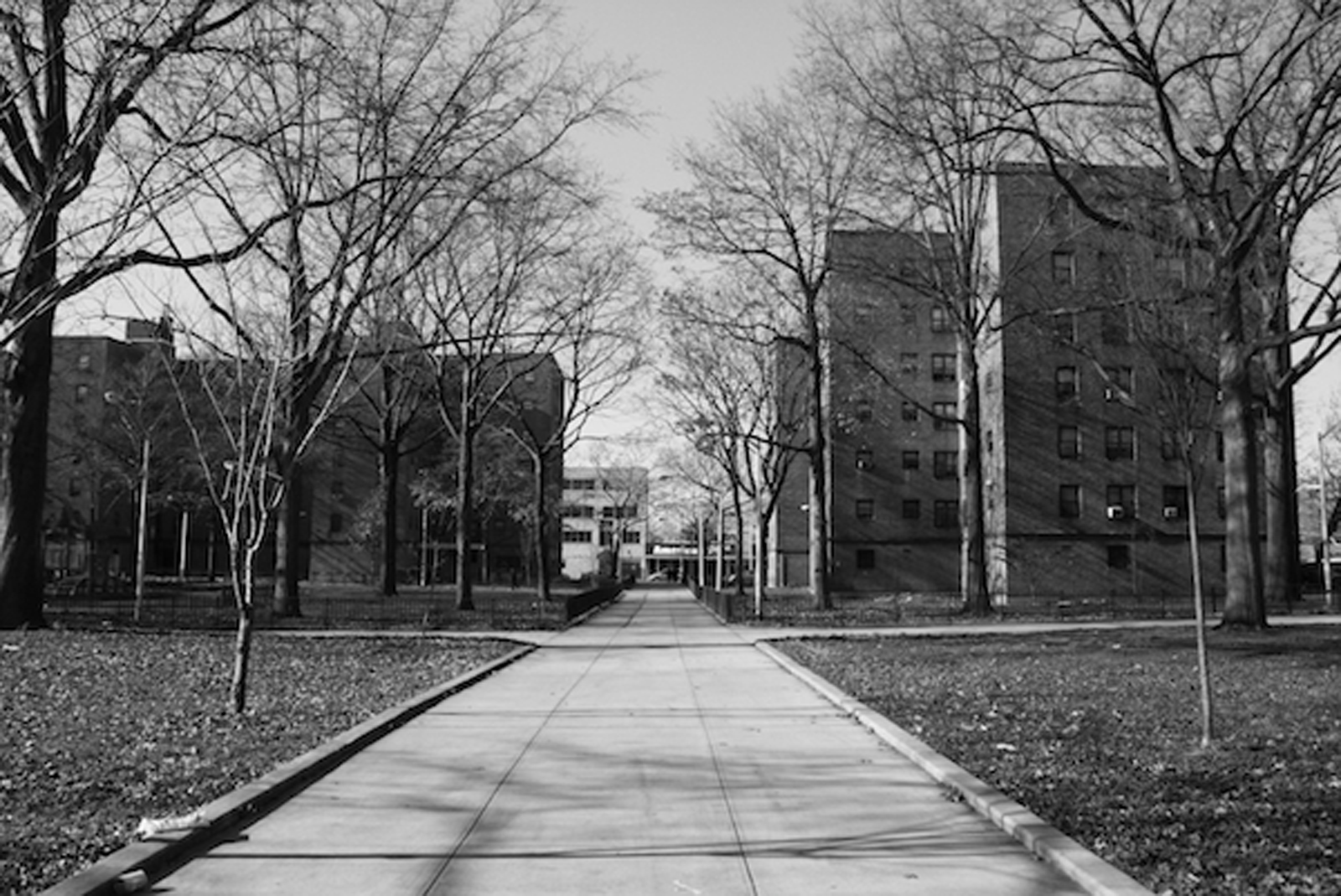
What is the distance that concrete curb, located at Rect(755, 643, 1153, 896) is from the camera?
6.38 metres

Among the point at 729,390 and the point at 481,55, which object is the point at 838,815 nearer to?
the point at 481,55

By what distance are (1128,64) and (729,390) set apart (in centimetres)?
2470

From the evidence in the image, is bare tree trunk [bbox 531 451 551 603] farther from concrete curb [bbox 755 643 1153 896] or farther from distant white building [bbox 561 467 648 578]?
distant white building [bbox 561 467 648 578]

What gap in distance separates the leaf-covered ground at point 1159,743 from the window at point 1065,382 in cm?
3274

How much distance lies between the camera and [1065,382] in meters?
53.9

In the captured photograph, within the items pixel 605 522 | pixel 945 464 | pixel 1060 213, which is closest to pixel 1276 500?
pixel 1060 213

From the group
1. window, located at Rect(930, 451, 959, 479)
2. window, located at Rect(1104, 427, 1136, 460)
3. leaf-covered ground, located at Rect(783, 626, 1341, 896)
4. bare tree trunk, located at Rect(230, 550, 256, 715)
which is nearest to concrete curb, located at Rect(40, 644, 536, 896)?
bare tree trunk, located at Rect(230, 550, 256, 715)

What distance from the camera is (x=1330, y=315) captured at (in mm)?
29859

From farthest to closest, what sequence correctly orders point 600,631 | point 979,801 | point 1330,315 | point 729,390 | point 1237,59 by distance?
point 729,390, point 600,631, point 1330,315, point 1237,59, point 979,801

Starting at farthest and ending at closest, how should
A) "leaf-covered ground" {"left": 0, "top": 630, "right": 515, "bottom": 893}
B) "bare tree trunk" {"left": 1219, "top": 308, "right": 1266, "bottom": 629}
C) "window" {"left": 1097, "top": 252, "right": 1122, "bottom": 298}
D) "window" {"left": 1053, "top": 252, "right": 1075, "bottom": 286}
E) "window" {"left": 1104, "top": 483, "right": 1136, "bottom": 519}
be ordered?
1. "window" {"left": 1104, "top": 483, "right": 1136, "bottom": 519}
2. "window" {"left": 1053, "top": 252, "right": 1075, "bottom": 286}
3. "bare tree trunk" {"left": 1219, "top": 308, "right": 1266, "bottom": 629}
4. "window" {"left": 1097, "top": 252, "right": 1122, "bottom": 298}
5. "leaf-covered ground" {"left": 0, "top": 630, "right": 515, "bottom": 893}

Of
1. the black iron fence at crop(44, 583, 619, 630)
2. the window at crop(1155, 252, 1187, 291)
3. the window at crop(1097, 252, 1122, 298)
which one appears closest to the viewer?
the window at crop(1155, 252, 1187, 291)

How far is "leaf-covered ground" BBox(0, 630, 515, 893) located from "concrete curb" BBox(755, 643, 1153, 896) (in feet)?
17.8

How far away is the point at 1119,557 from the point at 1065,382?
27.1ft

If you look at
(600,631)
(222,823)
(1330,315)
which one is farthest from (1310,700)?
(600,631)
